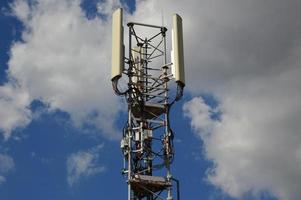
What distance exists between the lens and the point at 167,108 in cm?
5891

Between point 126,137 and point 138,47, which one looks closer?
point 126,137

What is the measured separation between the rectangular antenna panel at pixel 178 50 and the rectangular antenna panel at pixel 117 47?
4.43m

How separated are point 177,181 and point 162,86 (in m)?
8.42

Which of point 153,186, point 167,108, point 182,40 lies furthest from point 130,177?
point 182,40

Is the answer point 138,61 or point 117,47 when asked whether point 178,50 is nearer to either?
point 138,61

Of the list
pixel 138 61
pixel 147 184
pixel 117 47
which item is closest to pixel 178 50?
pixel 138 61

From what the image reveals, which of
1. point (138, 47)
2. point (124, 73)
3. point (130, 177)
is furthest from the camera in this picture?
point (138, 47)

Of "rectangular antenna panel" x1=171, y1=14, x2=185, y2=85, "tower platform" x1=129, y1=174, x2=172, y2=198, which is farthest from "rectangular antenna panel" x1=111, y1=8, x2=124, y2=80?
"tower platform" x1=129, y1=174, x2=172, y2=198

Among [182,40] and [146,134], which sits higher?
[182,40]

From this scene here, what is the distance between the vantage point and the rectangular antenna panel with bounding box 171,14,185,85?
58.7m

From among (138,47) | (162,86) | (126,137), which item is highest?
(138,47)

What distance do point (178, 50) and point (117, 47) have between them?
5.11 meters

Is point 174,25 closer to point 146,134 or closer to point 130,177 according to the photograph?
point 146,134

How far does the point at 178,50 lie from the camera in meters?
59.3
